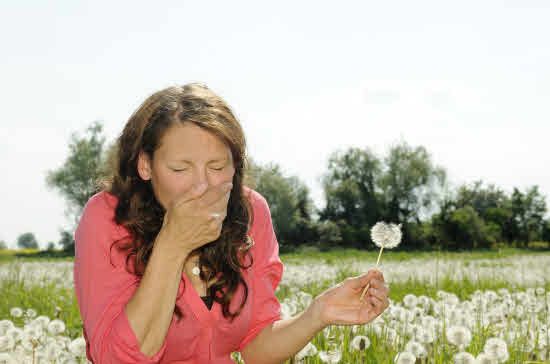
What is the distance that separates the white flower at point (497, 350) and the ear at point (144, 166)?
177 cm

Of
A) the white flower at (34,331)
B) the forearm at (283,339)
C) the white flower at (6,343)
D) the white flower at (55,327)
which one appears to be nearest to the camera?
the forearm at (283,339)

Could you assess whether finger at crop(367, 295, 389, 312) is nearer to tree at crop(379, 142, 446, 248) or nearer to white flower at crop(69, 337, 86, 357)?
white flower at crop(69, 337, 86, 357)

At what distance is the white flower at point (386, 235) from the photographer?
2695 mm

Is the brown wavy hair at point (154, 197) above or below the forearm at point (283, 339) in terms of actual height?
above

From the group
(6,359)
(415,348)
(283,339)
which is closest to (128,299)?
(283,339)

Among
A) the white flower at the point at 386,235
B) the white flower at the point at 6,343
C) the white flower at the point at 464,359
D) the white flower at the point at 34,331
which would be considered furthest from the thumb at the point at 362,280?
the white flower at the point at 34,331

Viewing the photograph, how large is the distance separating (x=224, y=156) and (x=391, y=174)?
204ft

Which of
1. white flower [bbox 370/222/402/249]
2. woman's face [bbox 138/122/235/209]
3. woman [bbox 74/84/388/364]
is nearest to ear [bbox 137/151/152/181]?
woman [bbox 74/84/388/364]

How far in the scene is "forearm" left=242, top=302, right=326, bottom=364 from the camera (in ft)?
9.16

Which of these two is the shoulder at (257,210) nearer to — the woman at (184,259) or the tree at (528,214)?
the woman at (184,259)

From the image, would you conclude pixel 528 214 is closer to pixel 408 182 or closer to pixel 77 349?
pixel 408 182

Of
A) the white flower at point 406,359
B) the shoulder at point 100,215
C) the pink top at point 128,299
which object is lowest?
the white flower at point 406,359

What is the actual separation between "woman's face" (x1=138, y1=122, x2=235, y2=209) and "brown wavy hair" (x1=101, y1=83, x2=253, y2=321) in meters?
0.04

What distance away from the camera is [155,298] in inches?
91.6
